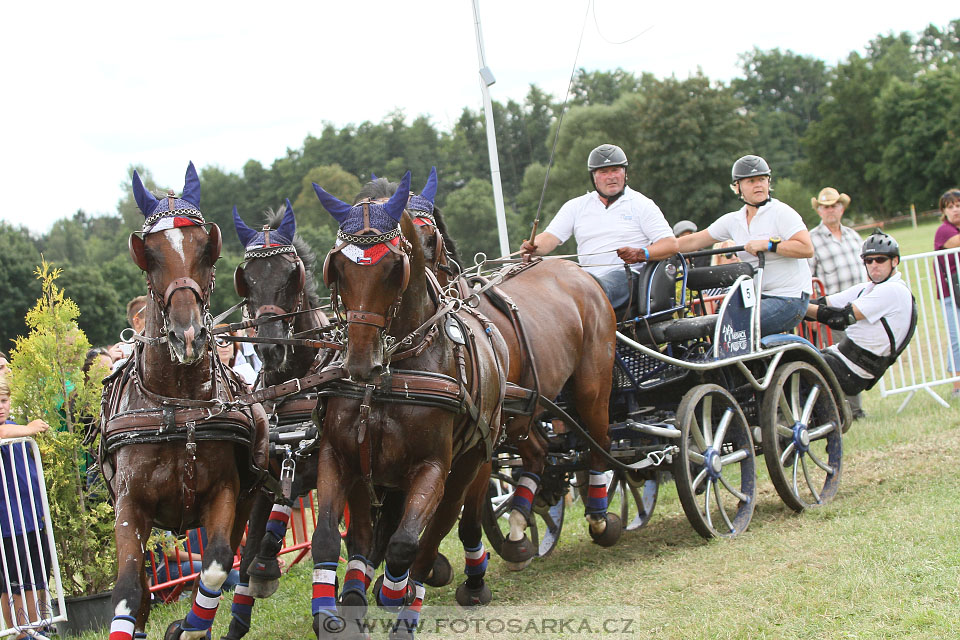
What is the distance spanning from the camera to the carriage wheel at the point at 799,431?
262 inches

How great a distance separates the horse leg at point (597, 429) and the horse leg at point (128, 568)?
2911mm

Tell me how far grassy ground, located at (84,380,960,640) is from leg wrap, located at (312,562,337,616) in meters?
1.12

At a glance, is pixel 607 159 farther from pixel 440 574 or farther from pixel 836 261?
pixel 836 261

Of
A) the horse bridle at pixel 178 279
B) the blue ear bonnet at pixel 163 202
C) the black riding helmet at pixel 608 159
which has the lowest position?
the horse bridle at pixel 178 279

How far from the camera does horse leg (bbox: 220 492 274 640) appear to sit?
485 centimetres

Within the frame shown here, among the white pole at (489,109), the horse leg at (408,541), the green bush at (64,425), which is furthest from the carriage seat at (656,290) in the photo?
the green bush at (64,425)

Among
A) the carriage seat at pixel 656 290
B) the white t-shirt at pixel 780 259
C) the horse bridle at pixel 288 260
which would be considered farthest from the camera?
the white t-shirt at pixel 780 259

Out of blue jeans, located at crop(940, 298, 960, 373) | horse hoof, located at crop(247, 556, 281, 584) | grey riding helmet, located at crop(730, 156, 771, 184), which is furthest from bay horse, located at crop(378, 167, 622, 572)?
blue jeans, located at crop(940, 298, 960, 373)

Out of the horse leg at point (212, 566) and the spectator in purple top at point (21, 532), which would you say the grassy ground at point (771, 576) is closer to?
the spectator in purple top at point (21, 532)

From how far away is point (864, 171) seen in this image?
176 ft

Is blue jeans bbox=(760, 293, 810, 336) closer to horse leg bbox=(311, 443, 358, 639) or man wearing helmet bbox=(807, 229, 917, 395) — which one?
man wearing helmet bbox=(807, 229, 917, 395)

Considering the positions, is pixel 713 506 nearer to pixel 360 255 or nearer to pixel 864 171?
pixel 360 255

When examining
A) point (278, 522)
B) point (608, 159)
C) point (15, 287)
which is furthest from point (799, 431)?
point (15, 287)

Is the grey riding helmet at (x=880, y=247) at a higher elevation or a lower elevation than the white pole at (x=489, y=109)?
lower
